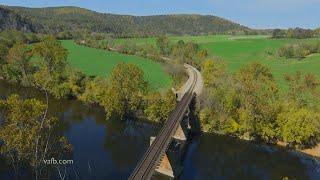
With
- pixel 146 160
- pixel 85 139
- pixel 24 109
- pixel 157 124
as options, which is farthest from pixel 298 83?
pixel 24 109

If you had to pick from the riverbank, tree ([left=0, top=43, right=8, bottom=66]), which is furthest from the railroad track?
tree ([left=0, top=43, right=8, bottom=66])

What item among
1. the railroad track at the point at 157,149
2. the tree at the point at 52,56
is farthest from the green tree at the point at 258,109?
the tree at the point at 52,56

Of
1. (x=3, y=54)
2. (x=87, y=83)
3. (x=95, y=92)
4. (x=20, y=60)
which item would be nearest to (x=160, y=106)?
(x=95, y=92)

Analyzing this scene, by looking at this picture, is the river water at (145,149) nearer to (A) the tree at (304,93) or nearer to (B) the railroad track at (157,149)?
(B) the railroad track at (157,149)

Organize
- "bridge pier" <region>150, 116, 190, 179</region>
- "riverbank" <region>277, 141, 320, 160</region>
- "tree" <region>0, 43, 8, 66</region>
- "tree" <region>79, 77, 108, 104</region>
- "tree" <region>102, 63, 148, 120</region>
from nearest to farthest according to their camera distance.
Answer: "bridge pier" <region>150, 116, 190, 179</region> < "riverbank" <region>277, 141, 320, 160</region> < "tree" <region>102, 63, 148, 120</region> < "tree" <region>79, 77, 108, 104</region> < "tree" <region>0, 43, 8, 66</region>

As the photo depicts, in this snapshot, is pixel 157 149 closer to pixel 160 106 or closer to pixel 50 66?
pixel 160 106

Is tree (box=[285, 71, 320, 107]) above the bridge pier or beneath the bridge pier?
above

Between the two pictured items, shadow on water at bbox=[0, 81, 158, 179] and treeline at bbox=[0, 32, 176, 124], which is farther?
treeline at bbox=[0, 32, 176, 124]

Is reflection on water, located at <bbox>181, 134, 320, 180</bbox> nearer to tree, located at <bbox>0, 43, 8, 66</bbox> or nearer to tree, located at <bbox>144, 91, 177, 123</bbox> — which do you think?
tree, located at <bbox>144, 91, 177, 123</bbox>
